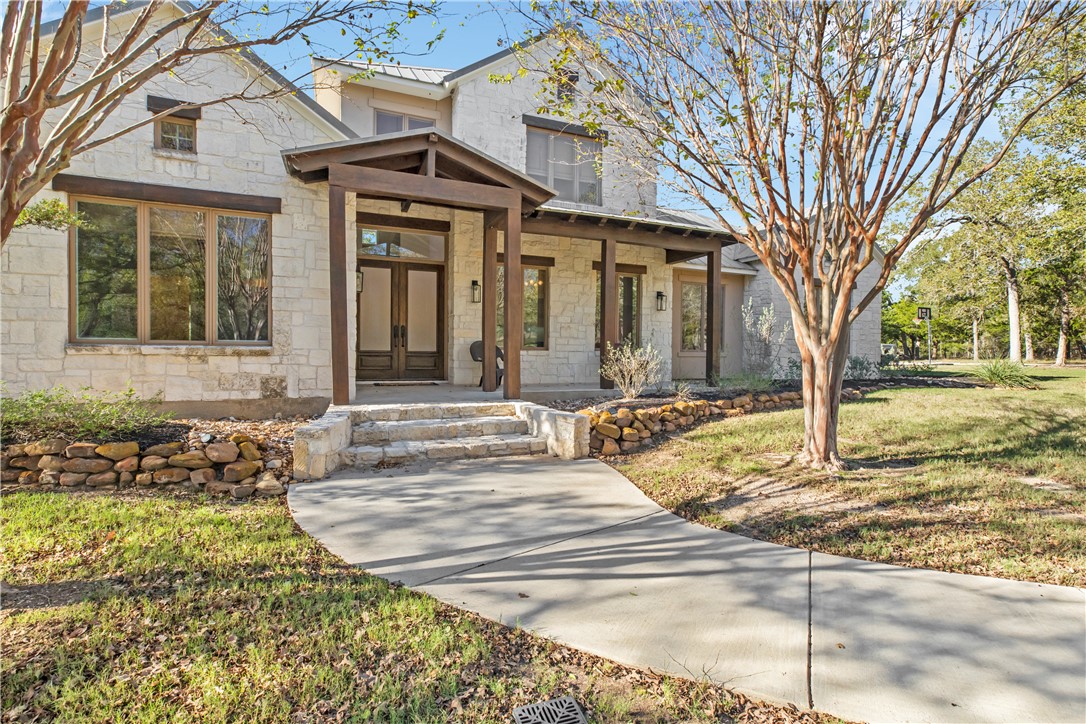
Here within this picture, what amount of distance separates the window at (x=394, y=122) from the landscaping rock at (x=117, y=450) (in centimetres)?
738

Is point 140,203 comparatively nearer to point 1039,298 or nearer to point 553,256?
point 553,256

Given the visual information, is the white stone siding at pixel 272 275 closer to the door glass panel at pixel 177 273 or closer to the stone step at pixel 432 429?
the door glass panel at pixel 177 273

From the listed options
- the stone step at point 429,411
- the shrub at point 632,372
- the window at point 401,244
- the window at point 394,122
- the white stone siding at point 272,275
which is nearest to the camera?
the stone step at point 429,411

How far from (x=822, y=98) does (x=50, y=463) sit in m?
7.22

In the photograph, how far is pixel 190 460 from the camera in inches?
190

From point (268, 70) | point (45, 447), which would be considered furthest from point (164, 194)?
point (45, 447)

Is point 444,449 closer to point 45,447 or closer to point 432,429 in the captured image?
point 432,429

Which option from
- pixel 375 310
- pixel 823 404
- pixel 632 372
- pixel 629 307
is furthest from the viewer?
pixel 629 307

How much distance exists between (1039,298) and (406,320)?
88.6 ft

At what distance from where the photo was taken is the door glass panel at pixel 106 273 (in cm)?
716

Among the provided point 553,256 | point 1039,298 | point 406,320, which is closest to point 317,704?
point 406,320

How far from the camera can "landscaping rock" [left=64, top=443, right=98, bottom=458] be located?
473 cm

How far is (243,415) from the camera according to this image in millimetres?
7746

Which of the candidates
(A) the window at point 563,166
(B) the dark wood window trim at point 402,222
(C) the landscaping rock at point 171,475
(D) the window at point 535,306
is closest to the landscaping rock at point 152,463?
(C) the landscaping rock at point 171,475
